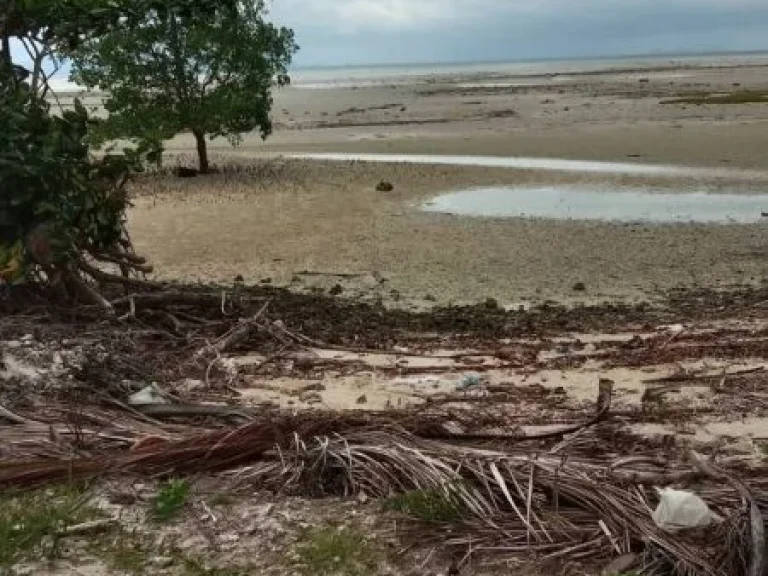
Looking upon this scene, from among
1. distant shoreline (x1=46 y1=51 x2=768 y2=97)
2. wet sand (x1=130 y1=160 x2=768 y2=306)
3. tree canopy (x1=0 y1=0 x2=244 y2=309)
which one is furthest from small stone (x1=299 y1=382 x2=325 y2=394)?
distant shoreline (x1=46 y1=51 x2=768 y2=97)

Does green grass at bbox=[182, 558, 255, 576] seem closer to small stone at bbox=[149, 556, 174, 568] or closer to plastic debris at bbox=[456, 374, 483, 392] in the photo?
small stone at bbox=[149, 556, 174, 568]

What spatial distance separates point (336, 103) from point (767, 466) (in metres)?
51.7

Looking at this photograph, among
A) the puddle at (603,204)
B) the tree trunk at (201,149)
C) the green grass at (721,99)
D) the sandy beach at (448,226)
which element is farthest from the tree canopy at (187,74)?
the green grass at (721,99)

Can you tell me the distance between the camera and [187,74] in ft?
61.5

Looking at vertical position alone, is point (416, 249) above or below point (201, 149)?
below

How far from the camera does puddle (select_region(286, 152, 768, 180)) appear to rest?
1795cm

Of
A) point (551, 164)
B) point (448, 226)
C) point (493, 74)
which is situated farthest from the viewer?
point (493, 74)

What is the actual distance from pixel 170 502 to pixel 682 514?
201cm

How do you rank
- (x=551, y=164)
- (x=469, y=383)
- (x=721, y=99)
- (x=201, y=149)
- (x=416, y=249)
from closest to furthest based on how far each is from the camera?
1. (x=469, y=383)
2. (x=416, y=249)
3. (x=201, y=149)
4. (x=551, y=164)
5. (x=721, y=99)

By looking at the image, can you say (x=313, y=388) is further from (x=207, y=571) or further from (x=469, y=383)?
(x=207, y=571)

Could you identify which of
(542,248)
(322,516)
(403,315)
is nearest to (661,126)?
(542,248)

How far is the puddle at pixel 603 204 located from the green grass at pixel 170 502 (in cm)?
1021

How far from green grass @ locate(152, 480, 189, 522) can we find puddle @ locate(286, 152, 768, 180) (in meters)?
15.1

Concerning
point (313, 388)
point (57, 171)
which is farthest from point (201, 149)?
point (313, 388)
